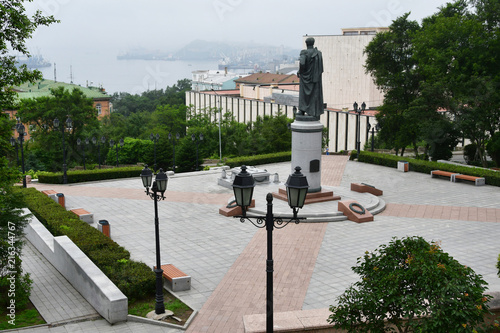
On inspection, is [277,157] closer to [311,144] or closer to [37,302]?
[311,144]

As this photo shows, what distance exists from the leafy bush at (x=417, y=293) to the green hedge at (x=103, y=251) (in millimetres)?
5108

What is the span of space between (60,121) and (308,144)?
92.8 ft

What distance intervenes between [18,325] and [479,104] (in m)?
22.0

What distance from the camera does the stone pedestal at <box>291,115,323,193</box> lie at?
1919 cm

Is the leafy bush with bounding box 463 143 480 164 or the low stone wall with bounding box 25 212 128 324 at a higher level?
the leafy bush with bounding box 463 143 480 164

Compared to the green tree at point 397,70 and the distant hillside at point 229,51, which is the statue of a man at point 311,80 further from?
the distant hillside at point 229,51

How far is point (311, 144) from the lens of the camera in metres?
19.3

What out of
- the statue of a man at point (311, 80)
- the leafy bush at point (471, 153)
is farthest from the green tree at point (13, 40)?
the leafy bush at point (471, 153)

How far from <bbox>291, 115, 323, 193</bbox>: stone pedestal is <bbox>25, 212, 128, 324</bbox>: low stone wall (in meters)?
9.19

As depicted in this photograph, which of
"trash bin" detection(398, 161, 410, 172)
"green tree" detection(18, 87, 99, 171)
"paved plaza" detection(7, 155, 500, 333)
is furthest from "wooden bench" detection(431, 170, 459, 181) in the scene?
"green tree" detection(18, 87, 99, 171)

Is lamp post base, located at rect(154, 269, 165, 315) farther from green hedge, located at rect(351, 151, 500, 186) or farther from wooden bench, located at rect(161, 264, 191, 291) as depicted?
green hedge, located at rect(351, 151, 500, 186)

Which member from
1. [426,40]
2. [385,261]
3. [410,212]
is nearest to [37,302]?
[385,261]

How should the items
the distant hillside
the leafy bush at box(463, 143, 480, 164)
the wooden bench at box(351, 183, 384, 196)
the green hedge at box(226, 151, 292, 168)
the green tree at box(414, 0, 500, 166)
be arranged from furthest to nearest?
1. the distant hillside
2. the leafy bush at box(463, 143, 480, 164)
3. the green hedge at box(226, 151, 292, 168)
4. the green tree at box(414, 0, 500, 166)
5. the wooden bench at box(351, 183, 384, 196)

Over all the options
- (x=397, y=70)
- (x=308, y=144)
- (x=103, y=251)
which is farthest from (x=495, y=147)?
(x=103, y=251)
